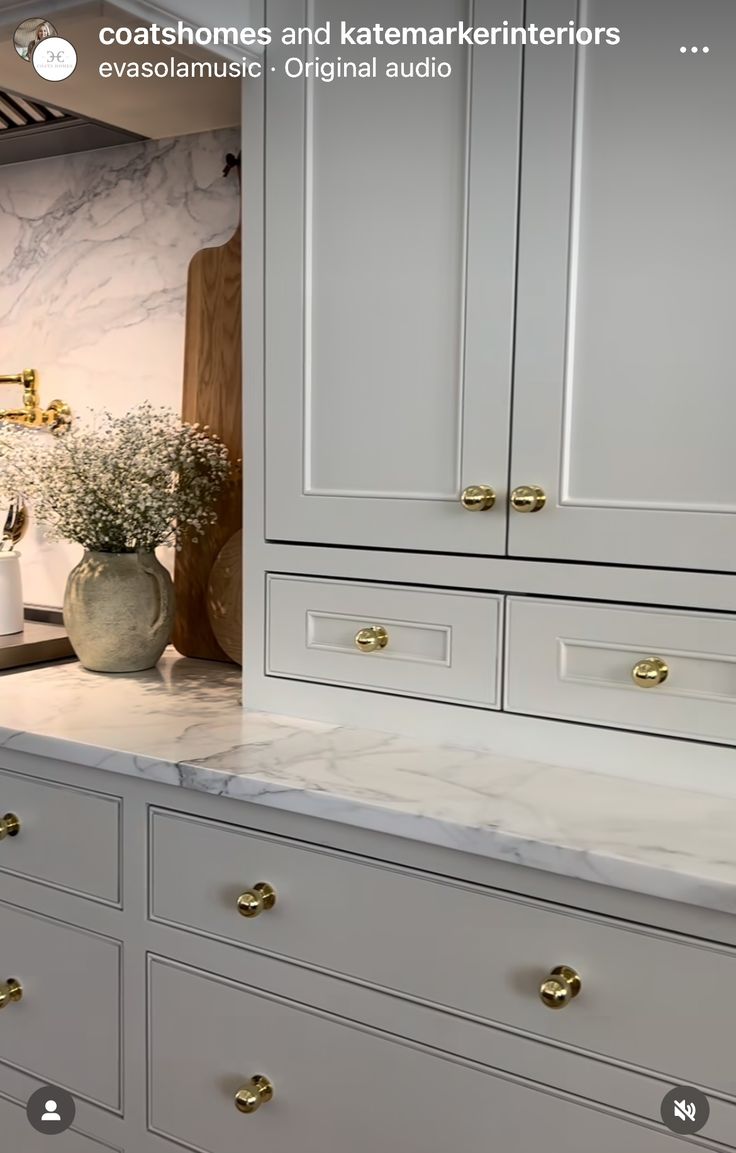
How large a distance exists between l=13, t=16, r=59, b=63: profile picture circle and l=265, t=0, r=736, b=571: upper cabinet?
1.01 feet

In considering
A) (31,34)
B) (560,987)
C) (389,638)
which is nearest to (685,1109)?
(560,987)

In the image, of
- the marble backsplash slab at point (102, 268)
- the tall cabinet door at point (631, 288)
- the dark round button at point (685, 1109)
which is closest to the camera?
the dark round button at point (685, 1109)

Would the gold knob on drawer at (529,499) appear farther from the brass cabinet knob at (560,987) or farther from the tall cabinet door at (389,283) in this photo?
the brass cabinet knob at (560,987)

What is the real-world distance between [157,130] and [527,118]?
933 mm

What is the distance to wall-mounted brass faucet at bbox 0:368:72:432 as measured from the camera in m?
2.27

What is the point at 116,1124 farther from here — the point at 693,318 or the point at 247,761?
the point at 693,318

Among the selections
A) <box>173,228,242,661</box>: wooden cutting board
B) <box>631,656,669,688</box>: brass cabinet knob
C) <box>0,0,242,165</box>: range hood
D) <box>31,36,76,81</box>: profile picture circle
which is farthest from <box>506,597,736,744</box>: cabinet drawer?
<box>31,36,76,81</box>: profile picture circle

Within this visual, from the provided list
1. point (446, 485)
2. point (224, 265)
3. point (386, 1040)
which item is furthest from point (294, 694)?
point (224, 265)

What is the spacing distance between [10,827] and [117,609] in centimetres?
45

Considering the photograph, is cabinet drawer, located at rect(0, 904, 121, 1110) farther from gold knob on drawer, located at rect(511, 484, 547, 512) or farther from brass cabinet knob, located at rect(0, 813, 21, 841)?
gold knob on drawer, located at rect(511, 484, 547, 512)

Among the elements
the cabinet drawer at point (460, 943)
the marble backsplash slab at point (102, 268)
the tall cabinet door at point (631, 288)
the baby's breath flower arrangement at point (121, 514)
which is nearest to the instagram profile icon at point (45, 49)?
the marble backsplash slab at point (102, 268)

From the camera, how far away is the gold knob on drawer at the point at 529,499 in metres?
1.33

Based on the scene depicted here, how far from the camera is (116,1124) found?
1.46 meters

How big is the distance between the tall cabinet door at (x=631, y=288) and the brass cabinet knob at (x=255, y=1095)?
0.73 metres
